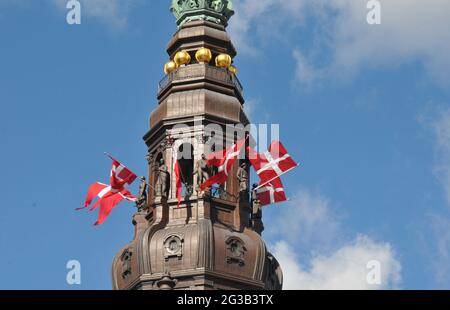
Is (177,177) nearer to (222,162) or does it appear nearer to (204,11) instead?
(222,162)

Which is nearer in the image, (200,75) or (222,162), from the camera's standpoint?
(222,162)

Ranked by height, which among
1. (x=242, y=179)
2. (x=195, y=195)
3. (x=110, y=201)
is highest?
(x=242, y=179)

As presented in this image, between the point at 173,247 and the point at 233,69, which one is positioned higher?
the point at 233,69

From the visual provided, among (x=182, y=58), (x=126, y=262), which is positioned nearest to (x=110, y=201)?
(x=126, y=262)

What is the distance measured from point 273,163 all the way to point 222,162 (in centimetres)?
422

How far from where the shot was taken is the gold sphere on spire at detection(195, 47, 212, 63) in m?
124

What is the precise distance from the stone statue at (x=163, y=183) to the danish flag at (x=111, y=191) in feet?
→ 8.78

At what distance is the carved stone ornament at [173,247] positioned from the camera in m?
113

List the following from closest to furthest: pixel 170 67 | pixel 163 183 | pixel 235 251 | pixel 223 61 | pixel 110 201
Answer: pixel 235 251
pixel 163 183
pixel 110 201
pixel 223 61
pixel 170 67

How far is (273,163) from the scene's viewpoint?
119 m

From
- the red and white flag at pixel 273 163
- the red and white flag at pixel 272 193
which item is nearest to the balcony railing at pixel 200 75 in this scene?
the red and white flag at pixel 273 163

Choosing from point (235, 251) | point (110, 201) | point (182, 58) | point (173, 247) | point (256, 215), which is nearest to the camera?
point (173, 247)

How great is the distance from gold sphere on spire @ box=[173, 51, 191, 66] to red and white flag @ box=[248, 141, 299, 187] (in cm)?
951
